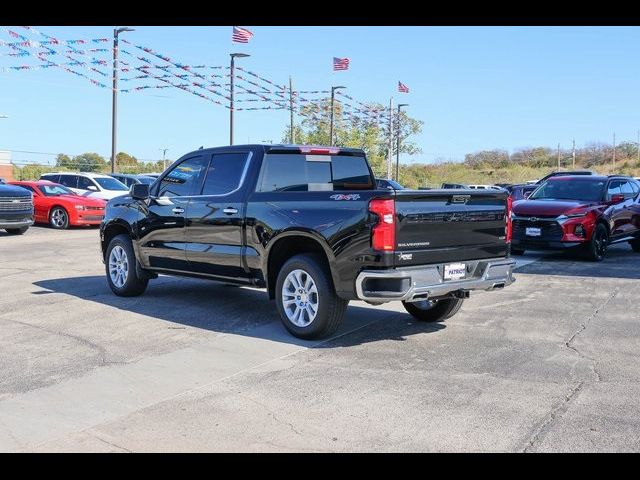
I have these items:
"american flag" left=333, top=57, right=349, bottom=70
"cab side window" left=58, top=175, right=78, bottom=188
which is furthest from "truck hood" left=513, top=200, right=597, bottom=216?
"american flag" left=333, top=57, right=349, bottom=70

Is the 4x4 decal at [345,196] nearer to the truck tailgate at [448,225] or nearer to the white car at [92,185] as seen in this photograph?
the truck tailgate at [448,225]

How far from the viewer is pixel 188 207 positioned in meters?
8.48

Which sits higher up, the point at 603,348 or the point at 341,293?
the point at 341,293

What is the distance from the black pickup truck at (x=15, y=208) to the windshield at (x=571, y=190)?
12.6 m

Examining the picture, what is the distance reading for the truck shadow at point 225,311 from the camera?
7.46m

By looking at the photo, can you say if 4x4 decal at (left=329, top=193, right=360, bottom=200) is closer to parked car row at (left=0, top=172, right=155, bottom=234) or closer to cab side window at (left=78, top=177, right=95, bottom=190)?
parked car row at (left=0, top=172, right=155, bottom=234)

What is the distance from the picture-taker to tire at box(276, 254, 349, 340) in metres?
6.85

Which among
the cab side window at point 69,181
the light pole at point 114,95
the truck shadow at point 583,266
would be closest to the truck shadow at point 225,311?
the truck shadow at point 583,266

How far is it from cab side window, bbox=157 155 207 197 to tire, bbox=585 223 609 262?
28.3ft
